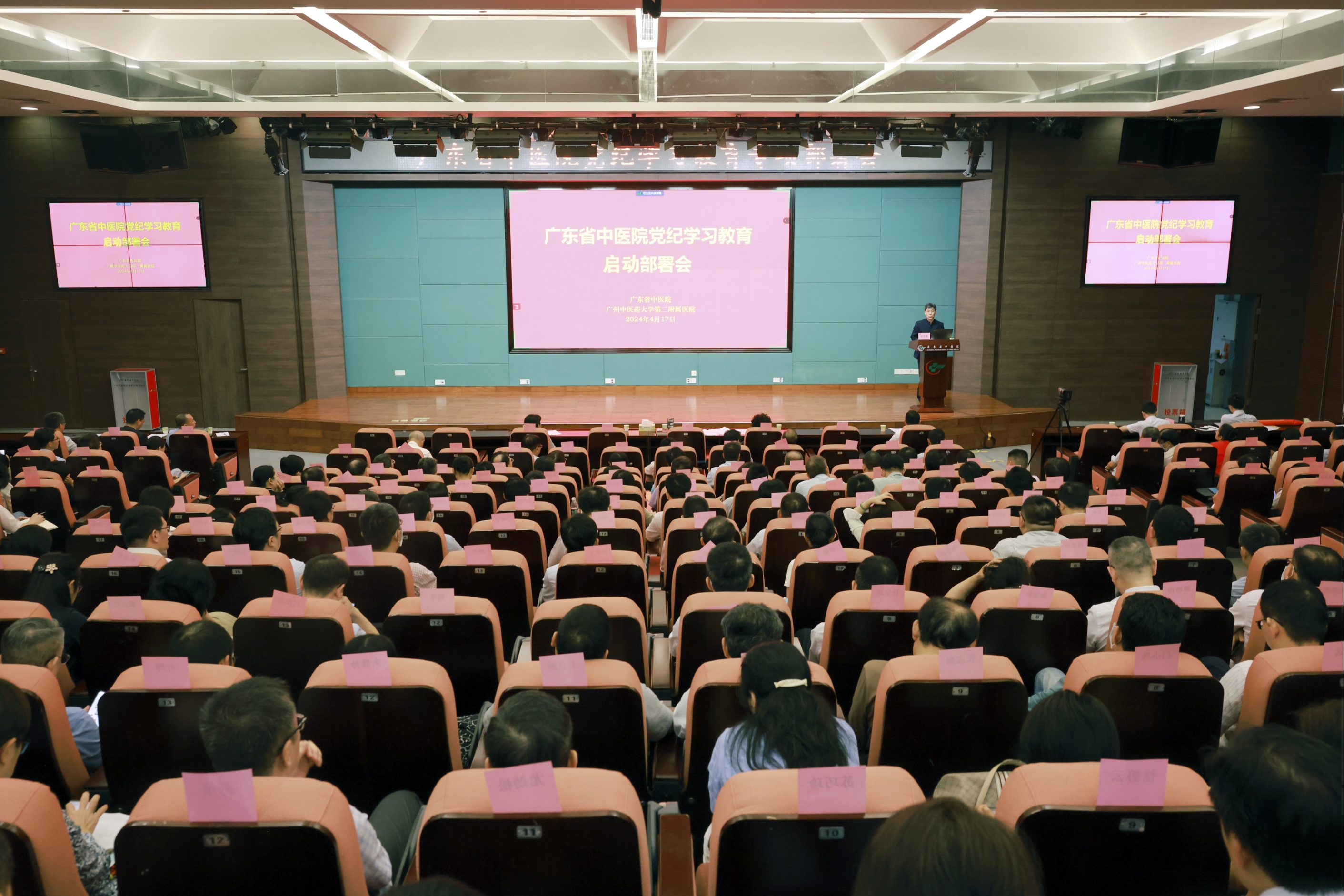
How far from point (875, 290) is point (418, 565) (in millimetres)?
10253

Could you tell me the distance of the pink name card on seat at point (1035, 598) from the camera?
334cm

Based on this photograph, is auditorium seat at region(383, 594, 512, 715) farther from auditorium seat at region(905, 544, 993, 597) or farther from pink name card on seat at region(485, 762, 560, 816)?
auditorium seat at region(905, 544, 993, 597)

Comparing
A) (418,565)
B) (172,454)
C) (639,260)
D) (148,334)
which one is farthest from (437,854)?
(148,334)

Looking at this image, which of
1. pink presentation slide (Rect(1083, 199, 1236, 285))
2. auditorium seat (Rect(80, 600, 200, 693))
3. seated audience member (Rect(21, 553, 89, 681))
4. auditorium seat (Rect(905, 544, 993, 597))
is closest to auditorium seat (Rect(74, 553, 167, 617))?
seated audience member (Rect(21, 553, 89, 681))

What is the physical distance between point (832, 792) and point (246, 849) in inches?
45.6

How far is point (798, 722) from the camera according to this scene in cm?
219

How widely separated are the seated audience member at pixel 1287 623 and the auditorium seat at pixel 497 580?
252 cm

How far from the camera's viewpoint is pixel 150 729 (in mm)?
2623

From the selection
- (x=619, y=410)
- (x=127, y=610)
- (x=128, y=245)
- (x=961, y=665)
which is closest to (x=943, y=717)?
(x=961, y=665)

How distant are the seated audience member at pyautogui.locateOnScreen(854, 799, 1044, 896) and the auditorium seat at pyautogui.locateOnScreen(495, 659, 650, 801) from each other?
1337mm

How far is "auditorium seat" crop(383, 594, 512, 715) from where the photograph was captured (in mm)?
3326

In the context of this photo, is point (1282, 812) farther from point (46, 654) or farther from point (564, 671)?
point (46, 654)

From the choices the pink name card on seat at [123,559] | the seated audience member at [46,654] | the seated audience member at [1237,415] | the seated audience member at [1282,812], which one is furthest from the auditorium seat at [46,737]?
the seated audience member at [1237,415]

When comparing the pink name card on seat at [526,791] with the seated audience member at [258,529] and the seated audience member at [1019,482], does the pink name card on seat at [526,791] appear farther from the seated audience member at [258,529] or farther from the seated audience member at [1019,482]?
the seated audience member at [1019,482]
